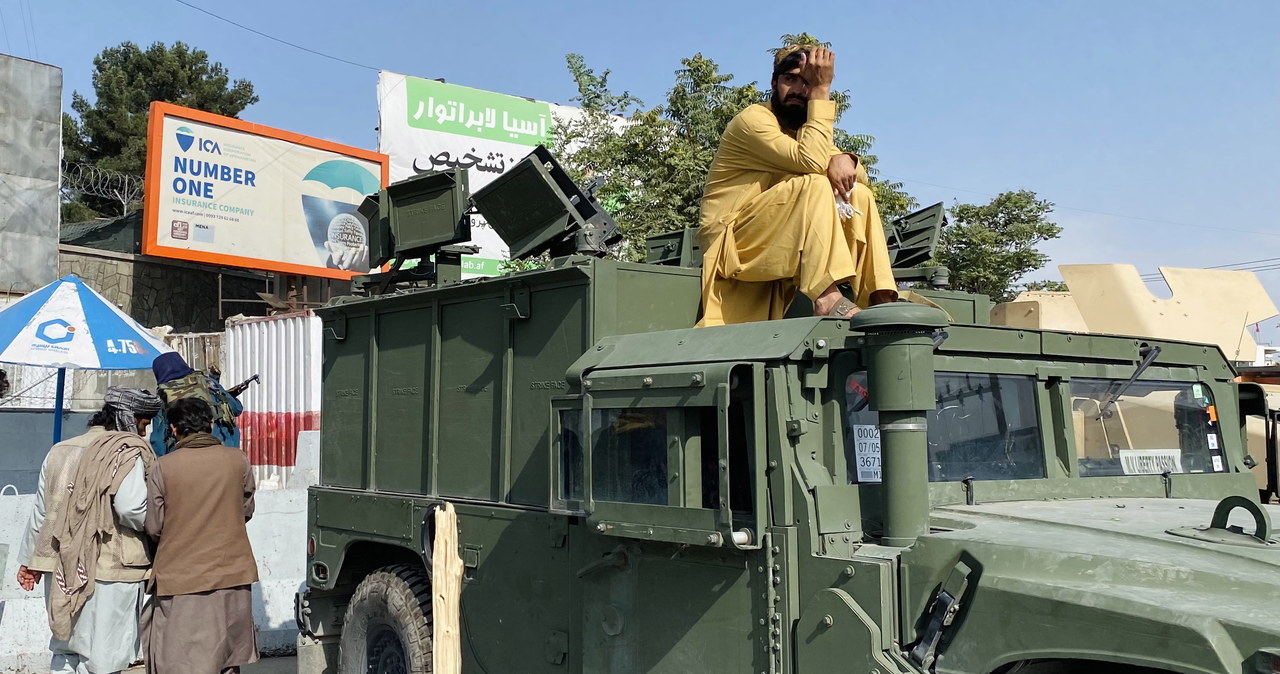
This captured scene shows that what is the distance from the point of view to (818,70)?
5270mm

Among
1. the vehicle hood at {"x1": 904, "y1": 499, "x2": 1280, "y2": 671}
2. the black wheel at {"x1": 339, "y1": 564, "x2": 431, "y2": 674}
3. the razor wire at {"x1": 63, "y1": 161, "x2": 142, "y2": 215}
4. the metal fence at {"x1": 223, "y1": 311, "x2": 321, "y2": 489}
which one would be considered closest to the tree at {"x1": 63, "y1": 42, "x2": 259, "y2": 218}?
the razor wire at {"x1": 63, "y1": 161, "x2": 142, "y2": 215}

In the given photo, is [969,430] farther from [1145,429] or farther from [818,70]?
[818,70]

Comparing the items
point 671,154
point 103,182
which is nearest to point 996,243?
point 671,154

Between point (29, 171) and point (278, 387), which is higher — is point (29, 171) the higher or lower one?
the higher one

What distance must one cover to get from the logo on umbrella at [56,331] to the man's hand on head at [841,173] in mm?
7143

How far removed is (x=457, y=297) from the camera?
18.9 ft

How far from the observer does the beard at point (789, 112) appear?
5.45 metres

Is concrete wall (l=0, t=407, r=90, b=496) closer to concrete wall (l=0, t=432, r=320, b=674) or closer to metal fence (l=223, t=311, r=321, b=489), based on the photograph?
metal fence (l=223, t=311, r=321, b=489)

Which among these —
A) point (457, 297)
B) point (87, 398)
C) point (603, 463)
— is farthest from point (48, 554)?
point (87, 398)

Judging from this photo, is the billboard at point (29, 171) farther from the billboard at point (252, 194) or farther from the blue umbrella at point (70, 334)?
the blue umbrella at point (70, 334)

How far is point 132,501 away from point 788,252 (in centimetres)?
348

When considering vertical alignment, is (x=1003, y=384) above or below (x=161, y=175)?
below

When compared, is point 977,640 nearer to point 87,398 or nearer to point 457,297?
point 457,297

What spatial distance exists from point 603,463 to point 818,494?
0.91 meters
